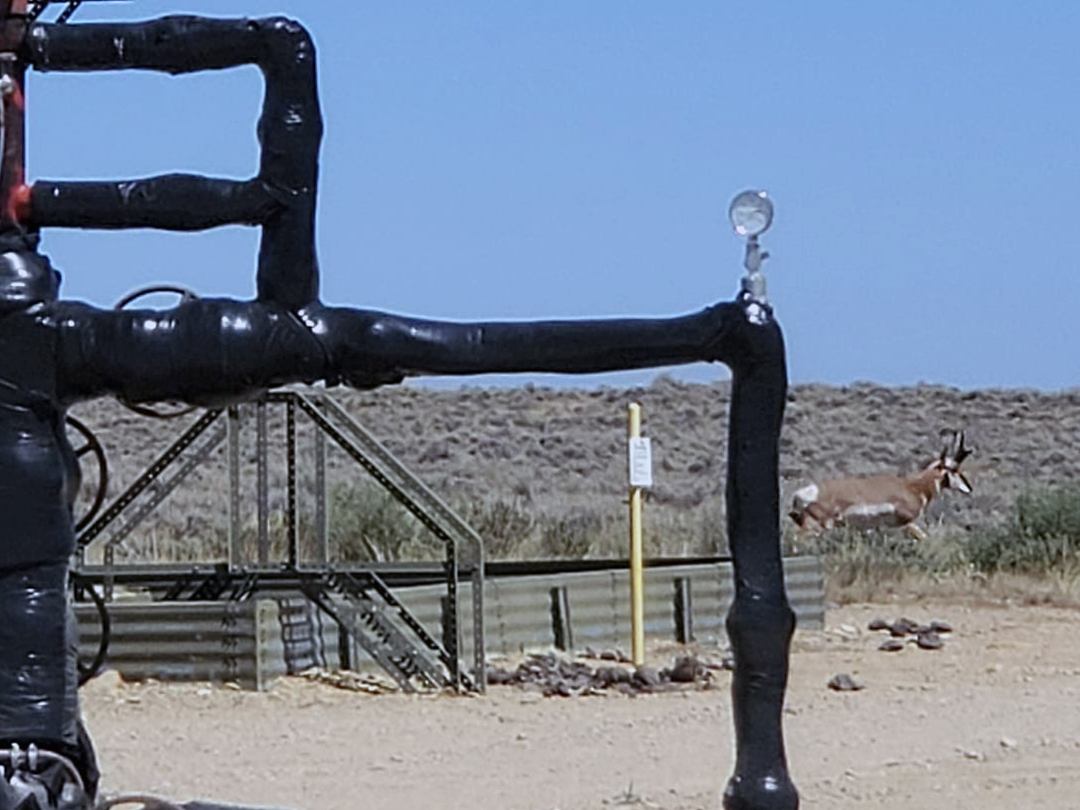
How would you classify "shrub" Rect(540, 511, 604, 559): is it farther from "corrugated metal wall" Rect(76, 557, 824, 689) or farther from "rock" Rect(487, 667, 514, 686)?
"rock" Rect(487, 667, 514, 686)

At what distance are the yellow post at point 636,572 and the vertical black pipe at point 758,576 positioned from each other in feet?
28.7

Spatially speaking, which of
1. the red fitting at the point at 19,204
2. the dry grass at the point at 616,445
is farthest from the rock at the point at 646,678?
the dry grass at the point at 616,445

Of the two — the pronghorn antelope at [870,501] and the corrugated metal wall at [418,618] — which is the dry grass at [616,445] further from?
the corrugated metal wall at [418,618]

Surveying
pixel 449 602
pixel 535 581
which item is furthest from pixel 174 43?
pixel 535 581

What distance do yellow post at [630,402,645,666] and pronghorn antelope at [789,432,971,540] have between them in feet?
37.0

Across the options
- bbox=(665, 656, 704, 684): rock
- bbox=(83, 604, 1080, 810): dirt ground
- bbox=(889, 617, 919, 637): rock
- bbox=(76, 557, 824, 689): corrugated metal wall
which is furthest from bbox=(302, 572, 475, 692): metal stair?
bbox=(889, 617, 919, 637): rock

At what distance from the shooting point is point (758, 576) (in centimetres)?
690

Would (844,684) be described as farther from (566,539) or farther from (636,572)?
(566,539)

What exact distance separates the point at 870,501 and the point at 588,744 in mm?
15880

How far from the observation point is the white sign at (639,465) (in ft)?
52.0

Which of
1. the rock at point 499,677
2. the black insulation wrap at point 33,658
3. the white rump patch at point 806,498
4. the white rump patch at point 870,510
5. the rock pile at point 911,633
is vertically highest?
the black insulation wrap at point 33,658

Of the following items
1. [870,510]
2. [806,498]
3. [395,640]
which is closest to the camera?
[395,640]

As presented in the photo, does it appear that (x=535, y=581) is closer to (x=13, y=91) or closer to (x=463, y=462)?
(x=13, y=91)

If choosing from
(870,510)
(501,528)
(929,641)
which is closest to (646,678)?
(929,641)
